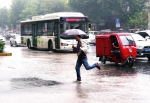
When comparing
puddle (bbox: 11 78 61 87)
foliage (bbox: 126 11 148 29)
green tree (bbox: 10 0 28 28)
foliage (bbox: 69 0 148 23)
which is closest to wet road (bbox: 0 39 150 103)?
puddle (bbox: 11 78 61 87)

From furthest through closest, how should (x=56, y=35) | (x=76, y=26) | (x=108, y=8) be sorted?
(x=108, y=8) → (x=56, y=35) → (x=76, y=26)

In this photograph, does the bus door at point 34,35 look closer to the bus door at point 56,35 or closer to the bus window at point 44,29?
the bus window at point 44,29

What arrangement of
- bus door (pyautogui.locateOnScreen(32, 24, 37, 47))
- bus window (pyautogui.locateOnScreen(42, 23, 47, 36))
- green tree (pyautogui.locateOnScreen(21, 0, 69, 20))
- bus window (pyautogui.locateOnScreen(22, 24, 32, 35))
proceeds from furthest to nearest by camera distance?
green tree (pyautogui.locateOnScreen(21, 0, 69, 20))
bus window (pyautogui.locateOnScreen(22, 24, 32, 35))
bus door (pyautogui.locateOnScreen(32, 24, 37, 47))
bus window (pyautogui.locateOnScreen(42, 23, 47, 36))

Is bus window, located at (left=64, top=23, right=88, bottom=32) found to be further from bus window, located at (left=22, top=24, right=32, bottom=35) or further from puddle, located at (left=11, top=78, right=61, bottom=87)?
puddle, located at (left=11, top=78, right=61, bottom=87)

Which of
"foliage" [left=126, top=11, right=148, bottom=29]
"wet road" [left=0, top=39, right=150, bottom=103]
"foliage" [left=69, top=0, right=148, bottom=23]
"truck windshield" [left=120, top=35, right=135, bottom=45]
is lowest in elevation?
"wet road" [left=0, top=39, right=150, bottom=103]

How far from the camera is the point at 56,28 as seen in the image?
30.5m

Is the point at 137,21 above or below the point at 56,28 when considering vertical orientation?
above

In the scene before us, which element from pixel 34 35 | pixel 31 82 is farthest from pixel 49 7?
pixel 31 82

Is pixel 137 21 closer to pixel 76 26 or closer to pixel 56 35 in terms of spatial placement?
pixel 76 26

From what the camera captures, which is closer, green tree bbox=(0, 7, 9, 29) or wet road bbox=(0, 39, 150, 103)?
wet road bbox=(0, 39, 150, 103)

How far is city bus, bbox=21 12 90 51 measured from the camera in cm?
2967

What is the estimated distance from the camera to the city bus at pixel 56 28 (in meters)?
29.7

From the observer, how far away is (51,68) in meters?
17.5

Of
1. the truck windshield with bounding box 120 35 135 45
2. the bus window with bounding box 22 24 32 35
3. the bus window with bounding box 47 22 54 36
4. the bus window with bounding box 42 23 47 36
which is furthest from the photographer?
the bus window with bounding box 22 24 32 35
